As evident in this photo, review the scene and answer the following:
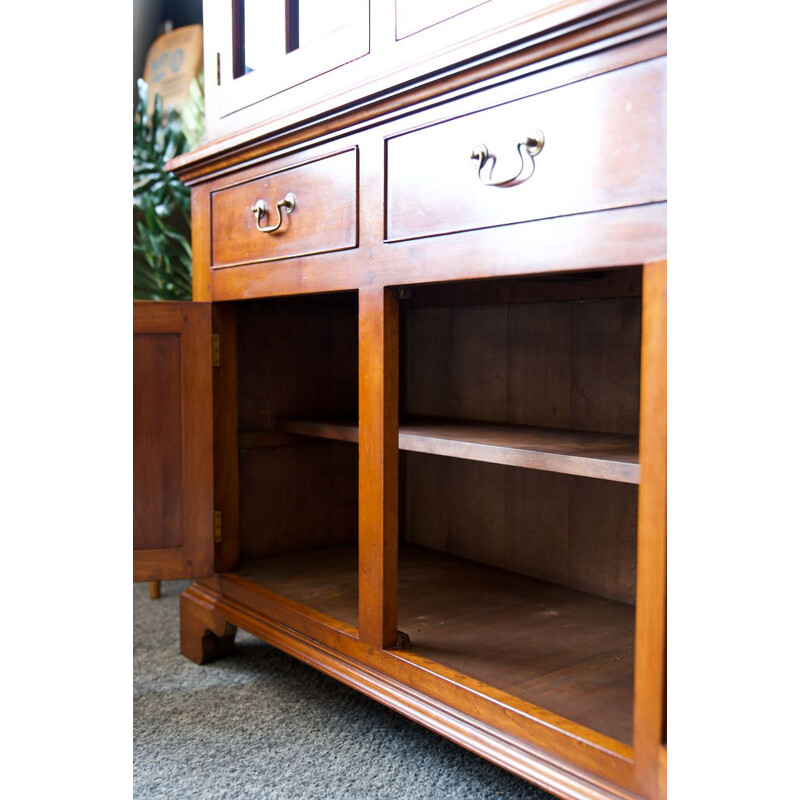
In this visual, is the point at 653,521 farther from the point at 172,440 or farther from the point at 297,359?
the point at 297,359

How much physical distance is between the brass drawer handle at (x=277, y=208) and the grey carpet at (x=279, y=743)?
0.69 m

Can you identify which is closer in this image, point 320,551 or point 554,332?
point 554,332

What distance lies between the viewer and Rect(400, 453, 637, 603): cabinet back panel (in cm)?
123

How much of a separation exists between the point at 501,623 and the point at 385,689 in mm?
218

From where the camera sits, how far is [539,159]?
765 millimetres

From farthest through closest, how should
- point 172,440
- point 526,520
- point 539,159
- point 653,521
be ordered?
point 526,520 → point 172,440 → point 539,159 → point 653,521

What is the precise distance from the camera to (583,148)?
0.72 m

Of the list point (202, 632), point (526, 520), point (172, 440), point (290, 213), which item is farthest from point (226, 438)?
point (526, 520)

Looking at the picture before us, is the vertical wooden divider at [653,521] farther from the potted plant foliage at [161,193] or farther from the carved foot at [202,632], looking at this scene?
the potted plant foliage at [161,193]

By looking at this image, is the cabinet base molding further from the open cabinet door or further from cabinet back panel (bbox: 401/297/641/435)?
cabinet back panel (bbox: 401/297/641/435)
